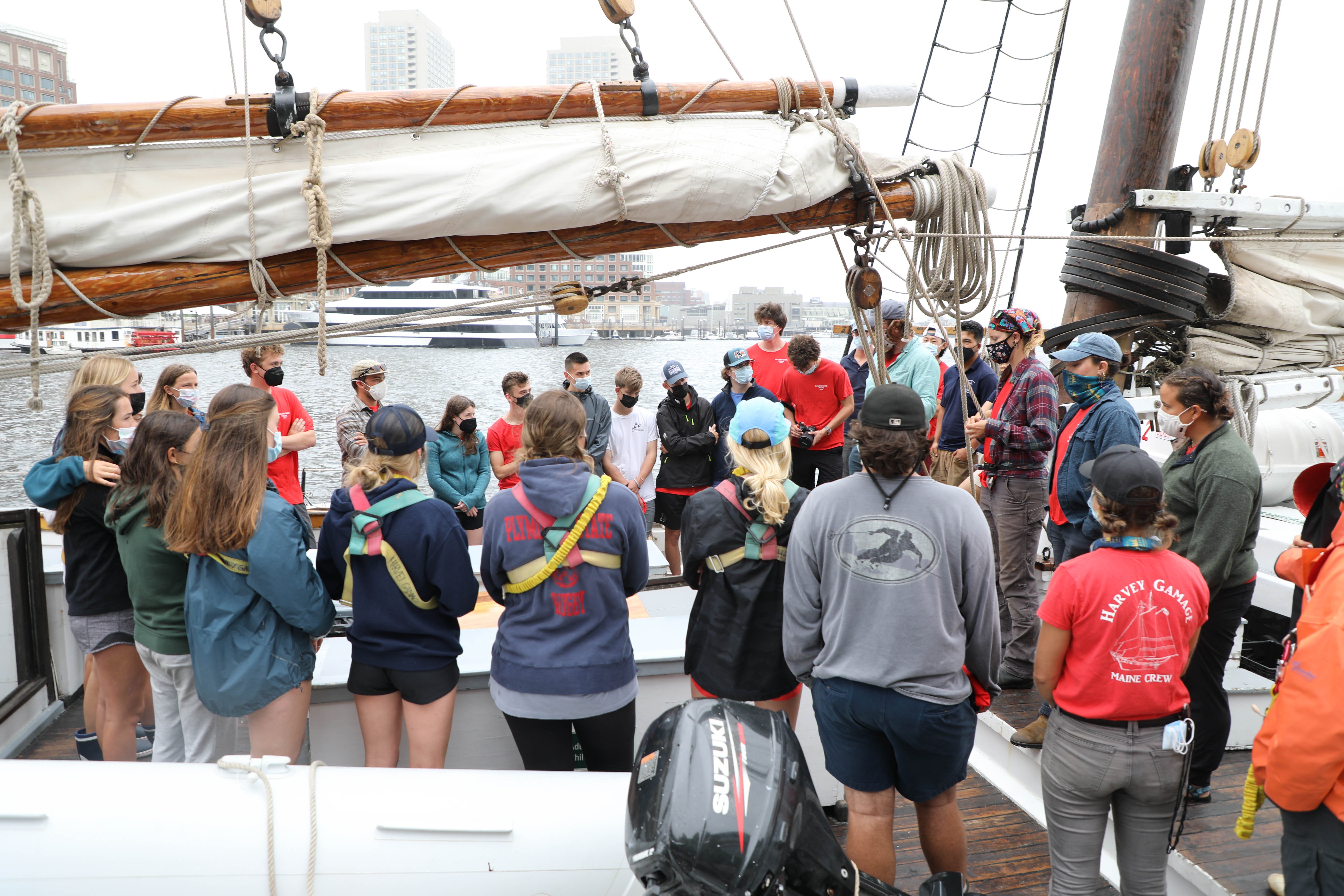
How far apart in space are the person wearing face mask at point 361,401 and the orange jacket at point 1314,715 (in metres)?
4.02

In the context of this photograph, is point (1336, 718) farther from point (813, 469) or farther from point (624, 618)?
point (813, 469)

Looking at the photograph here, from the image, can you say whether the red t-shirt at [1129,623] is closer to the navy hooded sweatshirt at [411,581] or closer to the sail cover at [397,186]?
the sail cover at [397,186]

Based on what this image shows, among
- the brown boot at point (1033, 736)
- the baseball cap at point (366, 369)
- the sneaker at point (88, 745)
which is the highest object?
the baseball cap at point (366, 369)

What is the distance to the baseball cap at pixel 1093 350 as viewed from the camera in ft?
10.2

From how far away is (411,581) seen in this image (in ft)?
7.60

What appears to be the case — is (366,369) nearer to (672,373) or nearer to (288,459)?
(288,459)

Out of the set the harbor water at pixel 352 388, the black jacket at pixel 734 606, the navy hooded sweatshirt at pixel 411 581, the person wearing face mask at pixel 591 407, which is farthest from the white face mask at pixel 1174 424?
the harbor water at pixel 352 388

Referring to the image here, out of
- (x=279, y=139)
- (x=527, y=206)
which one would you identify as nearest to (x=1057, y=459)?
(x=527, y=206)

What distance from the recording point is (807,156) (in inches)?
98.6

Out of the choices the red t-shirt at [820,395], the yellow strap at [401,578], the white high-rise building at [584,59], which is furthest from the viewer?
the red t-shirt at [820,395]

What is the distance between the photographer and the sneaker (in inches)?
124

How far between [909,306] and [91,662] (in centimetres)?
318

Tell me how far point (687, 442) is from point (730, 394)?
0.46 m

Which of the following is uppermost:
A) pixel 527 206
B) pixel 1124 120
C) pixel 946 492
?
pixel 1124 120
